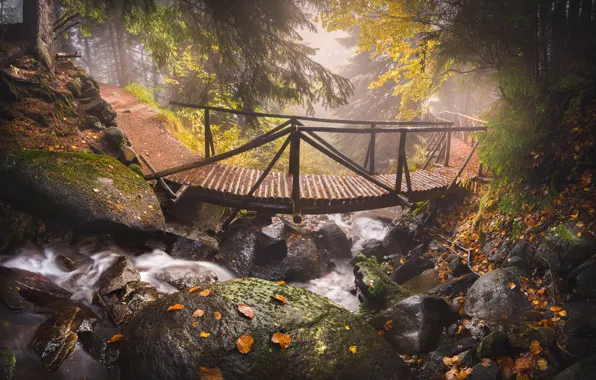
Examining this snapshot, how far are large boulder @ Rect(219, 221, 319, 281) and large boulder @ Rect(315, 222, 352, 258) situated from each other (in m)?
1.22

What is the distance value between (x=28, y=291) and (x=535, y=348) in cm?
498

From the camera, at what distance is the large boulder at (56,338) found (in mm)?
2447

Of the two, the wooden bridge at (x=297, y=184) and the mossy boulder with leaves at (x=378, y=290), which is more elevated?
the wooden bridge at (x=297, y=184)

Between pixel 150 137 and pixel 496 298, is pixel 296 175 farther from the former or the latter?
pixel 150 137

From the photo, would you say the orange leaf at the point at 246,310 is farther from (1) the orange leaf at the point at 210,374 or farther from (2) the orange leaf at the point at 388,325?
(2) the orange leaf at the point at 388,325

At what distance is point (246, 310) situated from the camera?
2746 mm

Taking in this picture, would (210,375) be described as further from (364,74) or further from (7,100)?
(364,74)

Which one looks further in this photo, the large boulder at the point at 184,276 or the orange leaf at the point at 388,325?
the large boulder at the point at 184,276

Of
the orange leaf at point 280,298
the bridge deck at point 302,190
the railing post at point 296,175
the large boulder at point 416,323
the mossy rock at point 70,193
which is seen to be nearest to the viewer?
the orange leaf at point 280,298

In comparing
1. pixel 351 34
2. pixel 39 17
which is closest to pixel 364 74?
pixel 351 34

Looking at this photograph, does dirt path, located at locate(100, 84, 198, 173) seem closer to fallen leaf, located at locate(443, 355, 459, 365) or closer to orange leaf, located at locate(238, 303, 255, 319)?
orange leaf, located at locate(238, 303, 255, 319)

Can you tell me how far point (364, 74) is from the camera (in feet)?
62.2

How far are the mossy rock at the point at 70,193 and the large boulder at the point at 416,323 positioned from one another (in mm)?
3601

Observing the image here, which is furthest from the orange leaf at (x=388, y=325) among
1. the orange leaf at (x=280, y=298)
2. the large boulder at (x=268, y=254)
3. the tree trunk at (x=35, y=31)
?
the tree trunk at (x=35, y=31)
